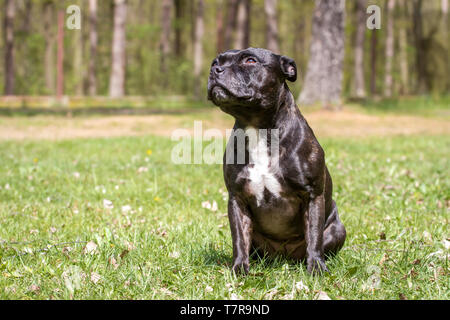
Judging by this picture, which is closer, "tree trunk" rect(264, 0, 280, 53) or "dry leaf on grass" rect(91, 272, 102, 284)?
"dry leaf on grass" rect(91, 272, 102, 284)

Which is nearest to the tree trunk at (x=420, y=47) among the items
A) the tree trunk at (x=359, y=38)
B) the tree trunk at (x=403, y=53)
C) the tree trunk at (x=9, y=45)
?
the tree trunk at (x=359, y=38)

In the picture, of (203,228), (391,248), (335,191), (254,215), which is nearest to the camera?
(254,215)

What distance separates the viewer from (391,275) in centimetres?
331

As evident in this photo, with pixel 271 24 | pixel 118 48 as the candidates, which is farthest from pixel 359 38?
pixel 118 48

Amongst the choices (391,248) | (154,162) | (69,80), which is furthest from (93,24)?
(391,248)

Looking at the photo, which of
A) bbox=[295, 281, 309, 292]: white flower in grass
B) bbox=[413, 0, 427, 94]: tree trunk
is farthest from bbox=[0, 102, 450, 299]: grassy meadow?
bbox=[413, 0, 427, 94]: tree trunk

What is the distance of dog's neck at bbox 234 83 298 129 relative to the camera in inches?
133

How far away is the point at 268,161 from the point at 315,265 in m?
0.67

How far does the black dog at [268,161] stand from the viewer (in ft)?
10.8

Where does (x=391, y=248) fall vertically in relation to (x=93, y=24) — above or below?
below

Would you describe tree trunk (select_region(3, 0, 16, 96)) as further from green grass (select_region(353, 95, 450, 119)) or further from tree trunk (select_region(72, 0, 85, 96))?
green grass (select_region(353, 95, 450, 119))

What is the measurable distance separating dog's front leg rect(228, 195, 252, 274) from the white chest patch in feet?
0.46
